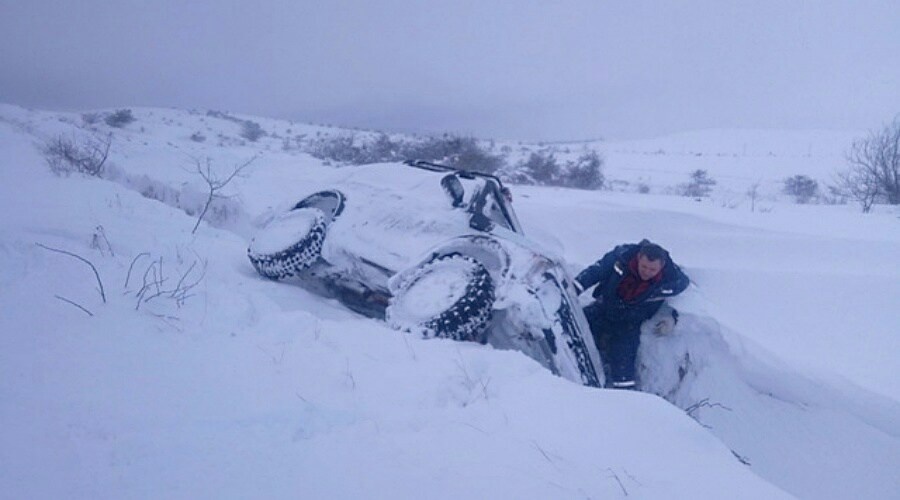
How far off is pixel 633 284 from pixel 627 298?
135 mm

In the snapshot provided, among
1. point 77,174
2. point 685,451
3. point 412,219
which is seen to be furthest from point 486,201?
point 77,174

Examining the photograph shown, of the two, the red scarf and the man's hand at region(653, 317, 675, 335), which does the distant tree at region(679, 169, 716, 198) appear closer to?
the red scarf

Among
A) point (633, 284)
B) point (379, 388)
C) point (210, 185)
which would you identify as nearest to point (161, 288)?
point (379, 388)

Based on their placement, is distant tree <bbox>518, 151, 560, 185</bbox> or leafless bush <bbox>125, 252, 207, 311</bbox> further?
distant tree <bbox>518, 151, 560, 185</bbox>

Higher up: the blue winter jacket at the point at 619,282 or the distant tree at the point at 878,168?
the distant tree at the point at 878,168

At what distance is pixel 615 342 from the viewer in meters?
4.45

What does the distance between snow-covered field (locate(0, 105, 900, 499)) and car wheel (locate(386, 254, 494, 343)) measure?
26cm

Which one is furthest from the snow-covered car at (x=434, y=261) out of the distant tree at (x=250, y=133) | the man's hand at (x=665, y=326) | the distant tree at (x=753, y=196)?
the distant tree at (x=250, y=133)

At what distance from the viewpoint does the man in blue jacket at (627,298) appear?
13.7 ft

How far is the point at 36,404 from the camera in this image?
1.93m

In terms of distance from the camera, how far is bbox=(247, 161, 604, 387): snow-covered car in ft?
11.1

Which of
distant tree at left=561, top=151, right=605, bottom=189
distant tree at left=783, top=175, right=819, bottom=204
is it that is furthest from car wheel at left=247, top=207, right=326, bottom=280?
distant tree at left=783, top=175, right=819, bottom=204

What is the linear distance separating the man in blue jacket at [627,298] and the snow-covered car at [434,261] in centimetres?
71

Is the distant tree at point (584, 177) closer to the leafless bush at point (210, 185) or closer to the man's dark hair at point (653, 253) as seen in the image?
the leafless bush at point (210, 185)
